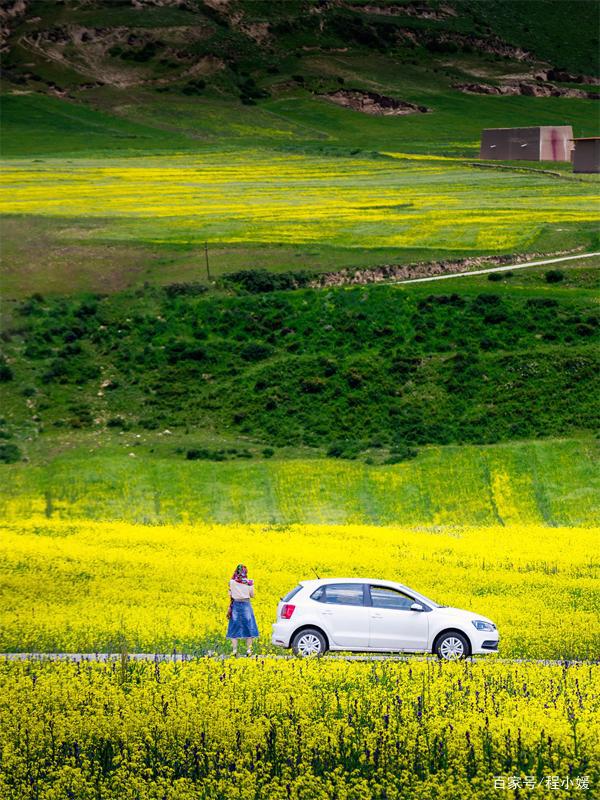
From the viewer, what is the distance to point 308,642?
96.1 ft

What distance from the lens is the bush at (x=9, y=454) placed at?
63469 mm

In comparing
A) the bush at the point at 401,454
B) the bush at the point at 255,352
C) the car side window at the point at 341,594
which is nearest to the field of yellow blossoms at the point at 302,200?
the bush at the point at 255,352

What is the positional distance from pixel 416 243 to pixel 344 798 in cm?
7263

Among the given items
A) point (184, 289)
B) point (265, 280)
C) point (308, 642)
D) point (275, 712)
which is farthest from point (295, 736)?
point (265, 280)

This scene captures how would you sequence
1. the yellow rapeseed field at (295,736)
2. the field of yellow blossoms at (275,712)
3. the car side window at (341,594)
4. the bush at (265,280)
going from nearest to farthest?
the yellow rapeseed field at (295,736) → the field of yellow blossoms at (275,712) → the car side window at (341,594) → the bush at (265,280)

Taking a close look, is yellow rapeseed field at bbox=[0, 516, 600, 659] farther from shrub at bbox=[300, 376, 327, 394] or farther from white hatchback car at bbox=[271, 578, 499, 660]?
shrub at bbox=[300, 376, 327, 394]

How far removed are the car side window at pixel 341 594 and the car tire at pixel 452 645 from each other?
1.79 meters

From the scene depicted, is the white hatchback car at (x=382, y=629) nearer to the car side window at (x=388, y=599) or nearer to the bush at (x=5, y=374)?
the car side window at (x=388, y=599)

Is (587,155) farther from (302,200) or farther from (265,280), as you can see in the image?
(265,280)

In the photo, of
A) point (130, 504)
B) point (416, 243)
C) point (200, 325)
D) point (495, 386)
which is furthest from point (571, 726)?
point (416, 243)

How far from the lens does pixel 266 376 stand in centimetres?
7319

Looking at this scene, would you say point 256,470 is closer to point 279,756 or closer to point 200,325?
point 200,325

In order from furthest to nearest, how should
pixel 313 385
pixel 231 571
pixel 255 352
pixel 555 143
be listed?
1. pixel 555 143
2. pixel 255 352
3. pixel 313 385
4. pixel 231 571

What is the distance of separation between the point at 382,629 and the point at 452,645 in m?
1.46
